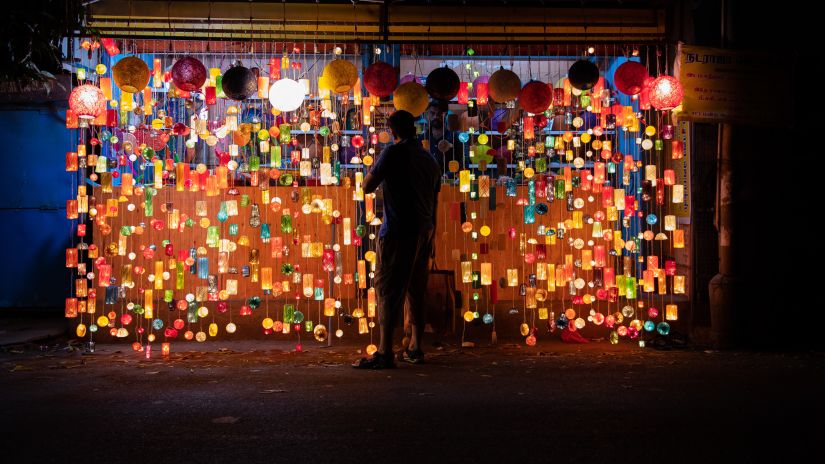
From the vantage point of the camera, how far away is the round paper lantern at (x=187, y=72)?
5.58m

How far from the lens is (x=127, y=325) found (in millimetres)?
6629

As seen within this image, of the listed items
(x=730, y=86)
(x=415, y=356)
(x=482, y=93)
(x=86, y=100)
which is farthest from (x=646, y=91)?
(x=86, y=100)

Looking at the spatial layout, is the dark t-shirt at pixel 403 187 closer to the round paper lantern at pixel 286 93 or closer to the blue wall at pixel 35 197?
the round paper lantern at pixel 286 93

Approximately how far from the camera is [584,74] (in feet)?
19.1

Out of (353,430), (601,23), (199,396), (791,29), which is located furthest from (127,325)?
(791,29)

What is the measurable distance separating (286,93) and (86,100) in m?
1.53

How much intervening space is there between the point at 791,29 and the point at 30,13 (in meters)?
6.39

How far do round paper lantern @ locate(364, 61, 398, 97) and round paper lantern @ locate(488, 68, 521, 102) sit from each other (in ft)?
2.66

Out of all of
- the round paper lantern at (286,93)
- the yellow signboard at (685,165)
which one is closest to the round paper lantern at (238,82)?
the round paper lantern at (286,93)

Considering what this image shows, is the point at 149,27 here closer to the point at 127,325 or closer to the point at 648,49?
the point at 127,325

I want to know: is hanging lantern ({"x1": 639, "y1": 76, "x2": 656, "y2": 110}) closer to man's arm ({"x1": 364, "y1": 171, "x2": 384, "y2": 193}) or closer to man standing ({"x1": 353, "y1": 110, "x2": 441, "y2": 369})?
man standing ({"x1": 353, "y1": 110, "x2": 441, "y2": 369})

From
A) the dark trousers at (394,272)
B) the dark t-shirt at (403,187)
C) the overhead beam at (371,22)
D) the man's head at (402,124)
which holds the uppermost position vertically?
the overhead beam at (371,22)

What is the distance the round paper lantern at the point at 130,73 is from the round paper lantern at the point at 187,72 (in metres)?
0.25

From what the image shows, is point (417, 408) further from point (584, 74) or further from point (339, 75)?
point (584, 74)
